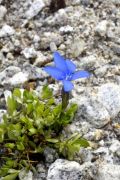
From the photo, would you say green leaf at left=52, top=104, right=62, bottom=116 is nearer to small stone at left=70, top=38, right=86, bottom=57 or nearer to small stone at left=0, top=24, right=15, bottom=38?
small stone at left=70, top=38, right=86, bottom=57

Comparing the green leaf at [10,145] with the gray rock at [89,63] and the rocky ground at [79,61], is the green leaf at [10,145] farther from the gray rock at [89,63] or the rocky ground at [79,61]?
the gray rock at [89,63]

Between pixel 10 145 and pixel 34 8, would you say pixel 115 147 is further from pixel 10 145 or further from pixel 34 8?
pixel 34 8

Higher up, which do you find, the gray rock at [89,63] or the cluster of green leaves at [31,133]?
the gray rock at [89,63]

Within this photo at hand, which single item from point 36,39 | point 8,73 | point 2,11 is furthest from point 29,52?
point 2,11

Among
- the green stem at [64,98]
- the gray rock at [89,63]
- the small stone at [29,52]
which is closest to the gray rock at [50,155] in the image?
the green stem at [64,98]

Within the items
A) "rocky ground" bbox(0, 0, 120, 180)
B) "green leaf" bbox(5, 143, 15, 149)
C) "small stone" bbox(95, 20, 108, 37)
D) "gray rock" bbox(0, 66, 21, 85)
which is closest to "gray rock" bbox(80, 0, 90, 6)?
"rocky ground" bbox(0, 0, 120, 180)
